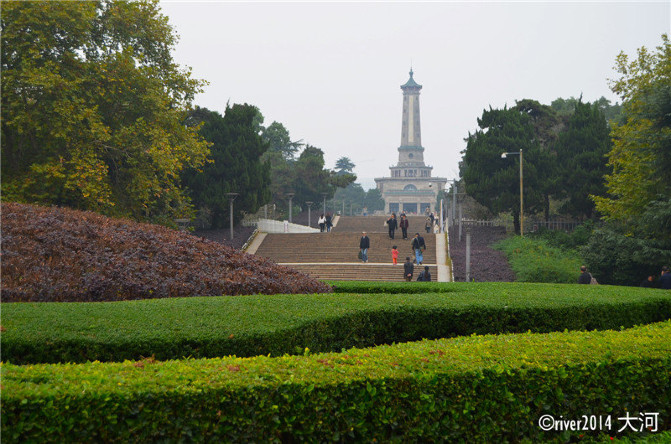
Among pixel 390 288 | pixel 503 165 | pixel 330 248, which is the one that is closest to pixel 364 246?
pixel 330 248

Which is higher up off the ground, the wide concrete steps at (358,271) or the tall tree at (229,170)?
the tall tree at (229,170)

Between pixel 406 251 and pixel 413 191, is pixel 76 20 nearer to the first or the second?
pixel 406 251

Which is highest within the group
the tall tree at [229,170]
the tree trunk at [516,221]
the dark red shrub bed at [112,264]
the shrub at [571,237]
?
the tall tree at [229,170]

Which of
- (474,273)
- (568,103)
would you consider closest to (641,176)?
(474,273)

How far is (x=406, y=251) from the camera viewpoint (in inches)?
1214

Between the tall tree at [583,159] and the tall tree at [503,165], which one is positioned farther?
the tall tree at [503,165]

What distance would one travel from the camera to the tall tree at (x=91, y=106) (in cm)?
1908

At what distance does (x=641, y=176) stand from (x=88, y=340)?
22.7m

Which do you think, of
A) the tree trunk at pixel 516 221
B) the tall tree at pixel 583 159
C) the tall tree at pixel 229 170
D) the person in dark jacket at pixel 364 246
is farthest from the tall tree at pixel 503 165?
the tall tree at pixel 229 170

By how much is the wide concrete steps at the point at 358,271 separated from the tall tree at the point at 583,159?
39.6 feet

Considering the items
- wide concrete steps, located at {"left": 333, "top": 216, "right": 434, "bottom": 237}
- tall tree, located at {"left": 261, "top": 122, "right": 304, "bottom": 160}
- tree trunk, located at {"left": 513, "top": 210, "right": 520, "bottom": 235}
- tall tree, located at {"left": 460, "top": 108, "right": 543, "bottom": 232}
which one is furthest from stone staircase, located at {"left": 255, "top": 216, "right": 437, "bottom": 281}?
tall tree, located at {"left": 261, "top": 122, "right": 304, "bottom": 160}

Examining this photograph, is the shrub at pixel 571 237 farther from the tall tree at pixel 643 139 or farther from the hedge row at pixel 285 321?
the hedge row at pixel 285 321

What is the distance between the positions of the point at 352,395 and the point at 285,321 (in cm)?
242

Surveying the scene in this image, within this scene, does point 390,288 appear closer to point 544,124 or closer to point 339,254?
point 339,254
